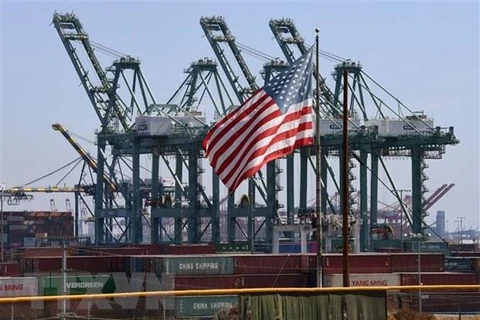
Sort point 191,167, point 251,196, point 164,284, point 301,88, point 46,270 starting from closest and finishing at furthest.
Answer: point 301,88
point 164,284
point 46,270
point 251,196
point 191,167

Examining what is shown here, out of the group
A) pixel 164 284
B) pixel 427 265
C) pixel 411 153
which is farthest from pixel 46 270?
pixel 411 153

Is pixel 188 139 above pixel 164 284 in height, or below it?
above

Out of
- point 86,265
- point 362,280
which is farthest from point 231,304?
point 86,265

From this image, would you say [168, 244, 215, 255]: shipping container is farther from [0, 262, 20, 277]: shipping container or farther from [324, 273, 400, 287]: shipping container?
[324, 273, 400, 287]: shipping container

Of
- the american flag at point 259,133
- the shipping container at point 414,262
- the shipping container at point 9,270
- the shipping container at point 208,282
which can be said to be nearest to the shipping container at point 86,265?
the shipping container at point 9,270

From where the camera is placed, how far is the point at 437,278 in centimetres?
5241

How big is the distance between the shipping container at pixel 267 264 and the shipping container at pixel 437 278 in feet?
16.6

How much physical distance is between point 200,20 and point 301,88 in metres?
78.3

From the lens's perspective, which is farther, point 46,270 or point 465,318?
point 46,270

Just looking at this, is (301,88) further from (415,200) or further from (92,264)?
(415,200)

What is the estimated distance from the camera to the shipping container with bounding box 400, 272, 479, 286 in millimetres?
50125

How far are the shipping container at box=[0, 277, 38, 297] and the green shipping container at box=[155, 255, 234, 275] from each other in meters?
6.27

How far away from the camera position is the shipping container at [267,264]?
53.1 meters

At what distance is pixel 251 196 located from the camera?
Result: 8975cm
